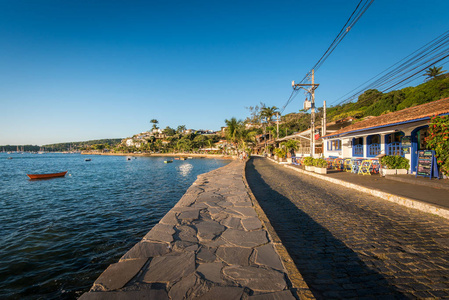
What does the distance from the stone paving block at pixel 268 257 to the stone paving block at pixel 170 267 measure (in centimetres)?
80

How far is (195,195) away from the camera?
612cm

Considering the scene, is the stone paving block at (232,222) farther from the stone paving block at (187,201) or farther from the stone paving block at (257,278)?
the stone paving block at (187,201)

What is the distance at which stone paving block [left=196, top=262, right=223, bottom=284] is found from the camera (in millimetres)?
2186

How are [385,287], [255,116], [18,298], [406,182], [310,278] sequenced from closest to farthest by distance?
[385,287]
[310,278]
[18,298]
[406,182]
[255,116]

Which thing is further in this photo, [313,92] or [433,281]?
[313,92]

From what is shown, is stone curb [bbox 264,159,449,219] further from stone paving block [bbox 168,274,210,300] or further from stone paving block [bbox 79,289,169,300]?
stone paving block [bbox 79,289,169,300]

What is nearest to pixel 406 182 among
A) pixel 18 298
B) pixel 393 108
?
pixel 18 298

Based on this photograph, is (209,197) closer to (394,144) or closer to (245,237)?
(245,237)

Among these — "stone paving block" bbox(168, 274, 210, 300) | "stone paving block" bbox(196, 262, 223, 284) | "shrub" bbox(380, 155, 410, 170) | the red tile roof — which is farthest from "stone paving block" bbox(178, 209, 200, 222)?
"shrub" bbox(380, 155, 410, 170)

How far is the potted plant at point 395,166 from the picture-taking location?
10587mm

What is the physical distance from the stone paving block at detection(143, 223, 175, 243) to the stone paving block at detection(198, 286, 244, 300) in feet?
4.44

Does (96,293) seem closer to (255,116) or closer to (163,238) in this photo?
(163,238)

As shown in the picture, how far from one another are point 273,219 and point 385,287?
287 cm

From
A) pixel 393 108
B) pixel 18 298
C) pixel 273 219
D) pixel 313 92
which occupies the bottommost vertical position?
pixel 18 298
